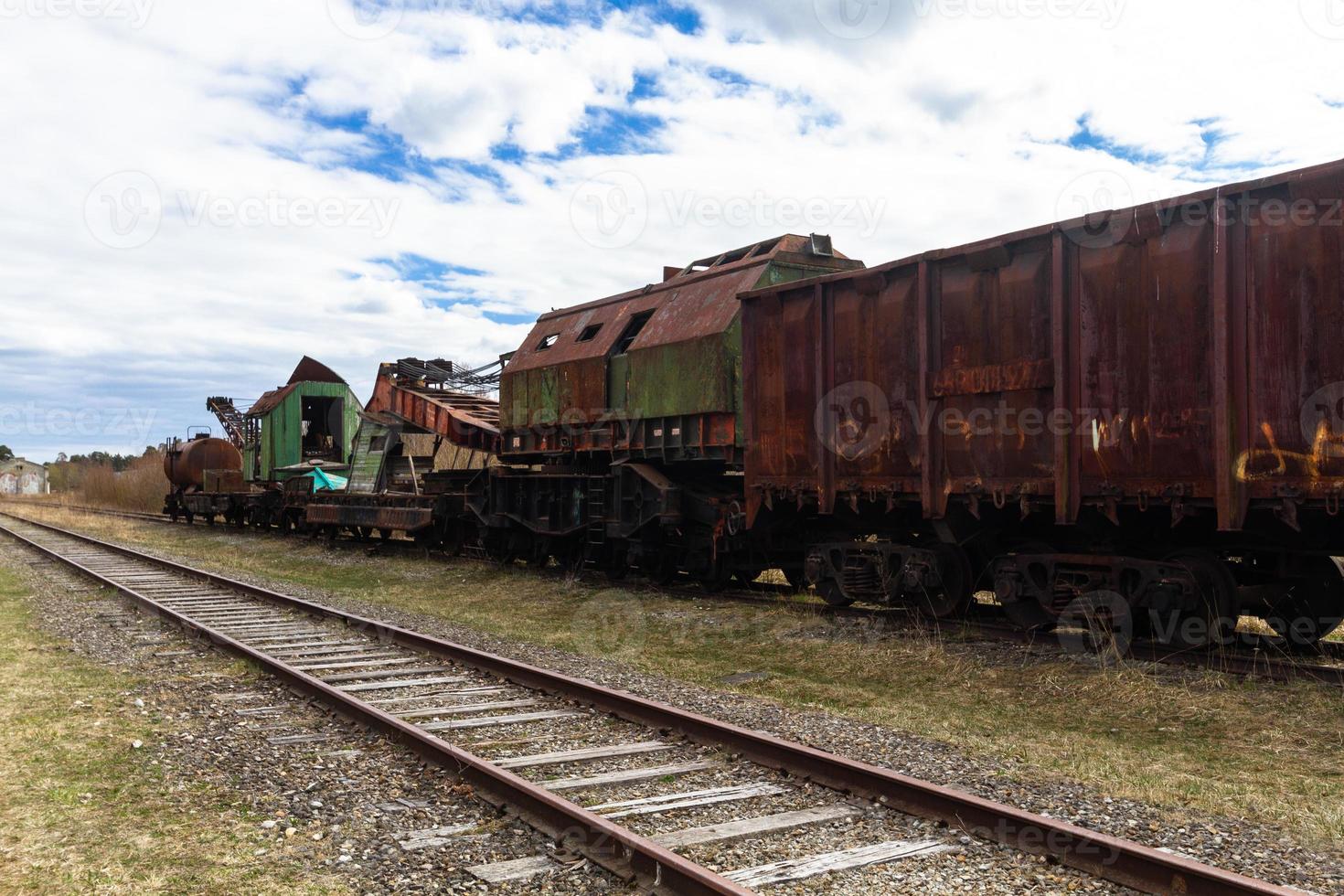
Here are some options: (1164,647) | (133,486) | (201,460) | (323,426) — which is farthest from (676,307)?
(133,486)

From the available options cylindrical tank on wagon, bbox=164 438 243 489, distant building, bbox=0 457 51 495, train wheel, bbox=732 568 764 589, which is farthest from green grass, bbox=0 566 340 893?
distant building, bbox=0 457 51 495

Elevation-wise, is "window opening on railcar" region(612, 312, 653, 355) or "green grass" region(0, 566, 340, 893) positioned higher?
"window opening on railcar" region(612, 312, 653, 355)

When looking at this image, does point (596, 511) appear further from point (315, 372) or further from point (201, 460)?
point (201, 460)

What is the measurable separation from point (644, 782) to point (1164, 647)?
5.01 metres

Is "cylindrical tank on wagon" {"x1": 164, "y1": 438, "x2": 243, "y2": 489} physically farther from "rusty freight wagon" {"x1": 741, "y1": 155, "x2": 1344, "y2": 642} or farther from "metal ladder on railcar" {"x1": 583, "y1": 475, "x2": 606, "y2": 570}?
"rusty freight wagon" {"x1": 741, "y1": 155, "x2": 1344, "y2": 642}

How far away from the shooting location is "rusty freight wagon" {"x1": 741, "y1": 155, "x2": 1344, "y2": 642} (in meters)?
6.82

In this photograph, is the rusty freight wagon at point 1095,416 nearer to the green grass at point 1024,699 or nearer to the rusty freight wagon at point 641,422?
the green grass at point 1024,699

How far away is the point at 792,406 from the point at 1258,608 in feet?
15.5

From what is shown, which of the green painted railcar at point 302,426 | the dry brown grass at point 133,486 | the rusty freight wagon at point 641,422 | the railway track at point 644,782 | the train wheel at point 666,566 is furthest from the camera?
the dry brown grass at point 133,486

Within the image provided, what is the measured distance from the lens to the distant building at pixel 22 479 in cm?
10094

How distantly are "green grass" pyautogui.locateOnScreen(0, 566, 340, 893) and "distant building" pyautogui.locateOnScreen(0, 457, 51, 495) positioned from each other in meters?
105

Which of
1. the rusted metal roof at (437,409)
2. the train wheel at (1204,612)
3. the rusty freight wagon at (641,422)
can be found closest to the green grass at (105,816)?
the train wheel at (1204,612)

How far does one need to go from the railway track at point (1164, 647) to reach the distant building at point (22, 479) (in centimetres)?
10527

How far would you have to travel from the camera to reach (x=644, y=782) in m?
5.14
